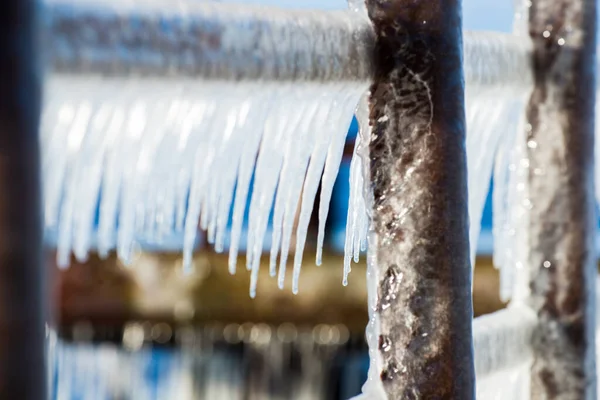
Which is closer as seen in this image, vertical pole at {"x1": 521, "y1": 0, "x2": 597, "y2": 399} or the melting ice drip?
the melting ice drip

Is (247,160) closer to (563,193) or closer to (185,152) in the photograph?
(185,152)

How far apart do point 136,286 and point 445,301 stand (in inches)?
148

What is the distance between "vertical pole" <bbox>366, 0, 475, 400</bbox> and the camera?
1.94 ft

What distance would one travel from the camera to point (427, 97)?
1.95 feet

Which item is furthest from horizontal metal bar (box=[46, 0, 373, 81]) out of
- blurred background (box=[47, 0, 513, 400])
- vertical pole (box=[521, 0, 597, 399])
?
blurred background (box=[47, 0, 513, 400])

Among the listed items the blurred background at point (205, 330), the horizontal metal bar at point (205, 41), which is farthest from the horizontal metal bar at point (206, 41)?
the blurred background at point (205, 330)

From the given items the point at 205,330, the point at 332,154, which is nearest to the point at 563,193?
the point at 332,154

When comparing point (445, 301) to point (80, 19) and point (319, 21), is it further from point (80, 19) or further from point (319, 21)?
point (80, 19)

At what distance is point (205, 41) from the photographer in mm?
486

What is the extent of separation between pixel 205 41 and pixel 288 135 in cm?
15

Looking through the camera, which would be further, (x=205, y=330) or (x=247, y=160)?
(x=205, y=330)

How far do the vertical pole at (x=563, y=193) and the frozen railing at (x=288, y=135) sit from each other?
0.06 m

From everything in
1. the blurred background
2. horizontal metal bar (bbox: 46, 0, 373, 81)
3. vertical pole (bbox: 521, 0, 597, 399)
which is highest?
horizontal metal bar (bbox: 46, 0, 373, 81)

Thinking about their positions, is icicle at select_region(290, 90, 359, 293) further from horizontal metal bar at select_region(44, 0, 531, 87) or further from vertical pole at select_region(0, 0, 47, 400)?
vertical pole at select_region(0, 0, 47, 400)
